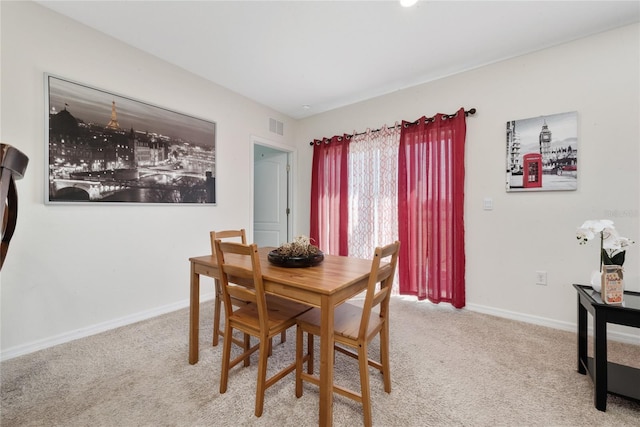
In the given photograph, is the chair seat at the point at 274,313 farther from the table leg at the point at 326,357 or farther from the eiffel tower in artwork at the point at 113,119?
the eiffel tower in artwork at the point at 113,119

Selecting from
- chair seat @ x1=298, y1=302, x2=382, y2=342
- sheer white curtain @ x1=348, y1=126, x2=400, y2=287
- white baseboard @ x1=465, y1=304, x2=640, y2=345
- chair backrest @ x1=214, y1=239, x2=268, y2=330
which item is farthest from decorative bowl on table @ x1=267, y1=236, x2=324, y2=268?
white baseboard @ x1=465, y1=304, x2=640, y2=345

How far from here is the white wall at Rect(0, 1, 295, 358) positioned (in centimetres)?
191

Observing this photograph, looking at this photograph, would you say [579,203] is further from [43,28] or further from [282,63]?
[43,28]

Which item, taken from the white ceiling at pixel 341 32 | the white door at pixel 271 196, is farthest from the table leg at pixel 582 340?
the white door at pixel 271 196

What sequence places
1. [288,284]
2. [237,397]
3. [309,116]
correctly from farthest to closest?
[309,116], [237,397], [288,284]

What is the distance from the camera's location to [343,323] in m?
1.46

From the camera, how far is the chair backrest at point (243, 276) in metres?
1.34

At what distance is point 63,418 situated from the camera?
1356 millimetres

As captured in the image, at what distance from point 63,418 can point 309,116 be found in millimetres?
3984

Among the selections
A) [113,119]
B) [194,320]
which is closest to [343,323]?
→ [194,320]

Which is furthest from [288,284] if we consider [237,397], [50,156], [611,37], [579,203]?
[611,37]

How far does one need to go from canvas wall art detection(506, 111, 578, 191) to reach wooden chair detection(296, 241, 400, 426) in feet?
6.11

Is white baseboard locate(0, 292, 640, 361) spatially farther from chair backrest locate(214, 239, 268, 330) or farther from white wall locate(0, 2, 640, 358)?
chair backrest locate(214, 239, 268, 330)

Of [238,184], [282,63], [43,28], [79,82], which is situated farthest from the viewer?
[238,184]
